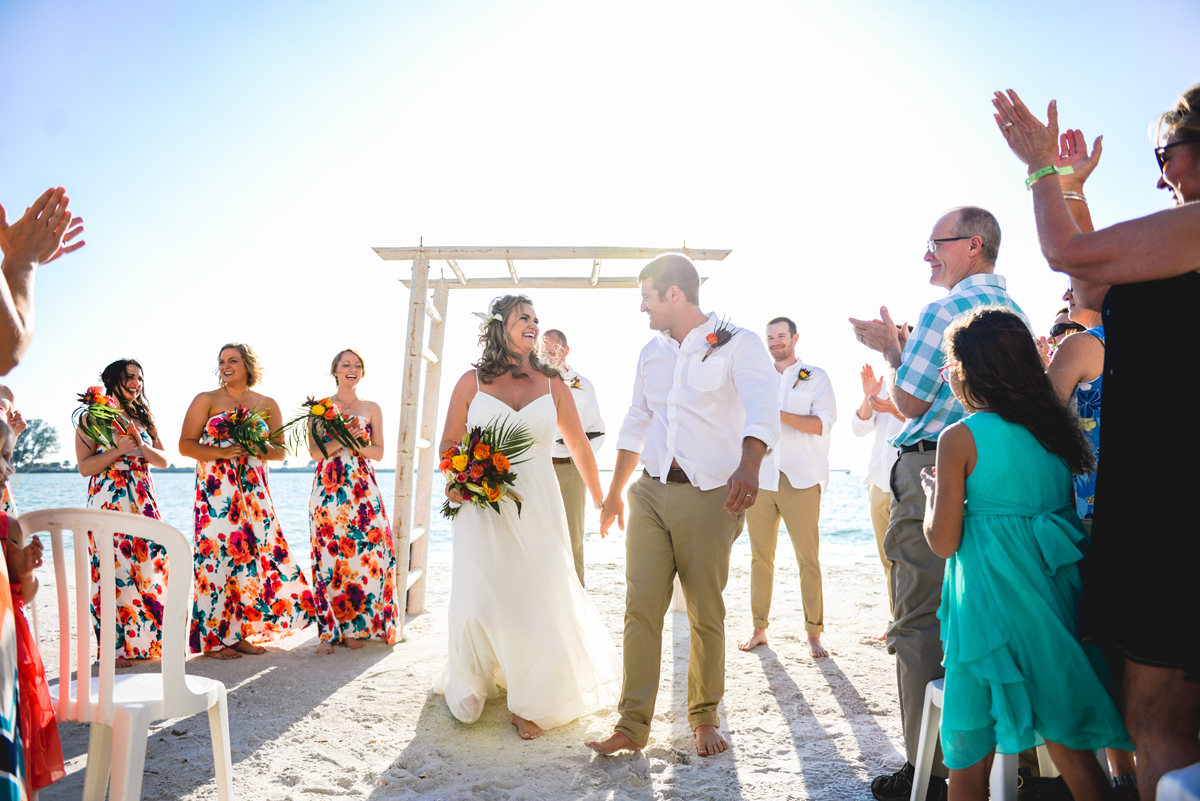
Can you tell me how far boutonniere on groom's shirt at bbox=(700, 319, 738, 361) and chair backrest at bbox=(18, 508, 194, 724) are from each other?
2615mm

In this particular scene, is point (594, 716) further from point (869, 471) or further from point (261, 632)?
point (869, 471)

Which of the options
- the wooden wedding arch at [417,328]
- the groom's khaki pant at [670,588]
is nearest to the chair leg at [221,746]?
the groom's khaki pant at [670,588]

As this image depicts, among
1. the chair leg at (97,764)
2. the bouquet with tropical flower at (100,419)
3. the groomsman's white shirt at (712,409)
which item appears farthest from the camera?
the bouquet with tropical flower at (100,419)

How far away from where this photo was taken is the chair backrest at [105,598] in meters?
2.45

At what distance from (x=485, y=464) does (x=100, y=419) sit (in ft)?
10.6

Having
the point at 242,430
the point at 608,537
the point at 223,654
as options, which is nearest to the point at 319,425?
the point at 242,430

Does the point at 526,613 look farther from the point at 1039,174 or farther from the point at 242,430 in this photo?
the point at 1039,174

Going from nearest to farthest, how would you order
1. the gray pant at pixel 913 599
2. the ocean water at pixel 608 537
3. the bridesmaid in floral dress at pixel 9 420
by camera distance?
the gray pant at pixel 913 599
the bridesmaid in floral dress at pixel 9 420
the ocean water at pixel 608 537

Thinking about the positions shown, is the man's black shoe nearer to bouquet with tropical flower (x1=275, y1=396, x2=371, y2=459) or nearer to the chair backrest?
the chair backrest

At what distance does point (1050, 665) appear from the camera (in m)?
2.08

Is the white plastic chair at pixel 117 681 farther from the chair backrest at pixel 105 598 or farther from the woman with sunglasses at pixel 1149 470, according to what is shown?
the woman with sunglasses at pixel 1149 470

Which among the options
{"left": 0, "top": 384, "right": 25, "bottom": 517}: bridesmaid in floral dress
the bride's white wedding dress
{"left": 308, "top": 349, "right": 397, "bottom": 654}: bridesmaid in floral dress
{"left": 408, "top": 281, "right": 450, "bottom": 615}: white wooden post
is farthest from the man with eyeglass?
{"left": 408, "top": 281, "right": 450, "bottom": 615}: white wooden post

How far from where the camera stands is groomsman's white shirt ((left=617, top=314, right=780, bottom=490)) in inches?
146

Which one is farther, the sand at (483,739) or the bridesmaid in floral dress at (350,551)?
the bridesmaid in floral dress at (350,551)
